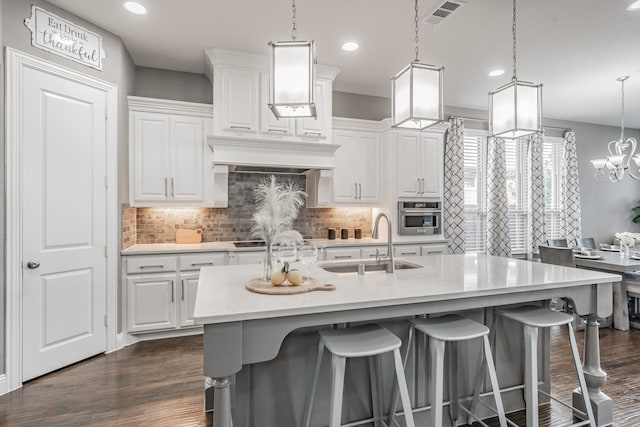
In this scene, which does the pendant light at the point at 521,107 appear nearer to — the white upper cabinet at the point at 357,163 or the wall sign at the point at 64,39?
the white upper cabinet at the point at 357,163

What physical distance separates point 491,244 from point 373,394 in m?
4.30

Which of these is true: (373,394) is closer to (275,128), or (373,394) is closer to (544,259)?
(275,128)

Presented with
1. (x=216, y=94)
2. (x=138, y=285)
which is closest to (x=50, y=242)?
(x=138, y=285)

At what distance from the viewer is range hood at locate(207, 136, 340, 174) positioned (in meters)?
3.68

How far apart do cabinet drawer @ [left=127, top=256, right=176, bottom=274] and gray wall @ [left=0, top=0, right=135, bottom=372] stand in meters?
0.62

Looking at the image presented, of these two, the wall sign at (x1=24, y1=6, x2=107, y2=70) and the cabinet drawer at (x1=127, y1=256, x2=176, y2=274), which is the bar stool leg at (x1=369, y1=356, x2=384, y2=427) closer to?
the cabinet drawer at (x1=127, y1=256, x2=176, y2=274)

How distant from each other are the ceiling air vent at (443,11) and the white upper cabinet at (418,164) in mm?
1656

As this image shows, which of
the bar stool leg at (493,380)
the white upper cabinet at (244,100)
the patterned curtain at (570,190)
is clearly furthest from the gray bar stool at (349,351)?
the patterned curtain at (570,190)

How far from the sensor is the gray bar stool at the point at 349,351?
1.54 meters

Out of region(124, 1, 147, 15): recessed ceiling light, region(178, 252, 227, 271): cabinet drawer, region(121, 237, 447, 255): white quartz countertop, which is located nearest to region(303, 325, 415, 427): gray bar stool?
region(121, 237, 447, 255): white quartz countertop

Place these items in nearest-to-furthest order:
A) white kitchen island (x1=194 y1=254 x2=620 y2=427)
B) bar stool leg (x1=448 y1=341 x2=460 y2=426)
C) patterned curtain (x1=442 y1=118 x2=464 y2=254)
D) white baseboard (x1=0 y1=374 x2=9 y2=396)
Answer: white kitchen island (x1=194 y1=254 x2=620 y2=427)
bar stool leg (x1=448 y1=341 x2=460 y2=426)
white baseboard (x1=0 y1=374 x2=9 y2=396)
patterned curtain (x1=442 y1=118 x2=464 y2=254)

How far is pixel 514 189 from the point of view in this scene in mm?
5695

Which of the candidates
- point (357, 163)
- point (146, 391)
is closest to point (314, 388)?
point (146, 391)

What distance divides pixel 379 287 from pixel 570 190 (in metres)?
5.76
